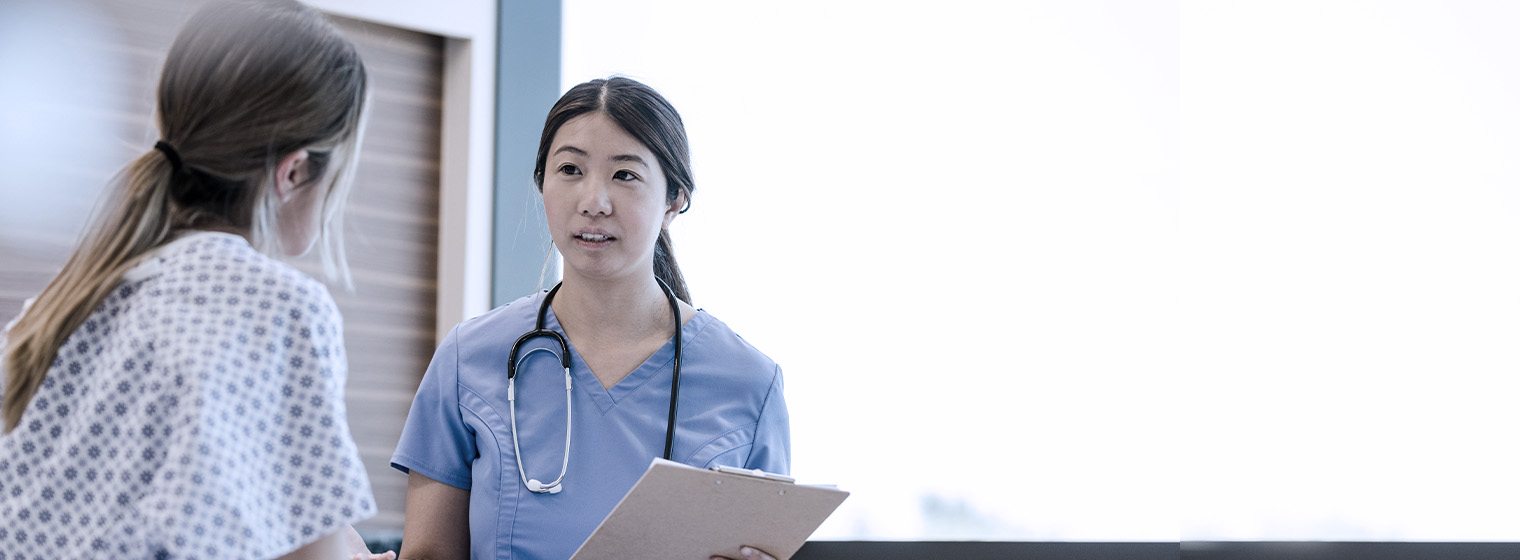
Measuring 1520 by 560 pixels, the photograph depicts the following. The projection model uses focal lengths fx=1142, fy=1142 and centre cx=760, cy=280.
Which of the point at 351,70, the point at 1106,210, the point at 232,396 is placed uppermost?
the point at 1106,210

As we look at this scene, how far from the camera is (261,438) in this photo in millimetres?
855

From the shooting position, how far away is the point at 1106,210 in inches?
95.8

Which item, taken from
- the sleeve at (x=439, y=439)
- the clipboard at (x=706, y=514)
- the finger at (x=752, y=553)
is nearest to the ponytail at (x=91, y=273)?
the clipboard at (x=706, y=514)

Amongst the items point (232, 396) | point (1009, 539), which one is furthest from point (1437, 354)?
point (232, 396)

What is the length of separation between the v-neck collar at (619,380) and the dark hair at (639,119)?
190mm

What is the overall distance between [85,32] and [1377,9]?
2.37 m

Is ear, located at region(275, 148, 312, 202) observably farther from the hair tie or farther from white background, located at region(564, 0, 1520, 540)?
white background, located at region(564, 0, 1520, 540)

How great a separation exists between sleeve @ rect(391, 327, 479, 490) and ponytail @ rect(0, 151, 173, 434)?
2.07 ft

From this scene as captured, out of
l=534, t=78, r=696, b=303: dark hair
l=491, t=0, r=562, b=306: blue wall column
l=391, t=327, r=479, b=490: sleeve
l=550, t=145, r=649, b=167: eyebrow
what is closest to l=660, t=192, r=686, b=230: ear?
l=534, t=78, r=696, b=303: dark hair

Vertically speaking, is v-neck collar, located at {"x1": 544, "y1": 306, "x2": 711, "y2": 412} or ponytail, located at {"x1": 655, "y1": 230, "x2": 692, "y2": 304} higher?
ponytail, located at {"x1": 655, "y1": 230, "x2": 692, "y2": 304}

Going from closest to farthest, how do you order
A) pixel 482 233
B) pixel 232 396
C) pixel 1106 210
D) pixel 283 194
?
pixel 232 396 < pixel 283 194 < pixel 1106 210 < pixel 482 233

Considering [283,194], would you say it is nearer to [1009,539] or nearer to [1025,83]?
[1009,539]

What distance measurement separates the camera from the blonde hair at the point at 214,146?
33.7 inches

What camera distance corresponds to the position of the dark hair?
4.94 feet
